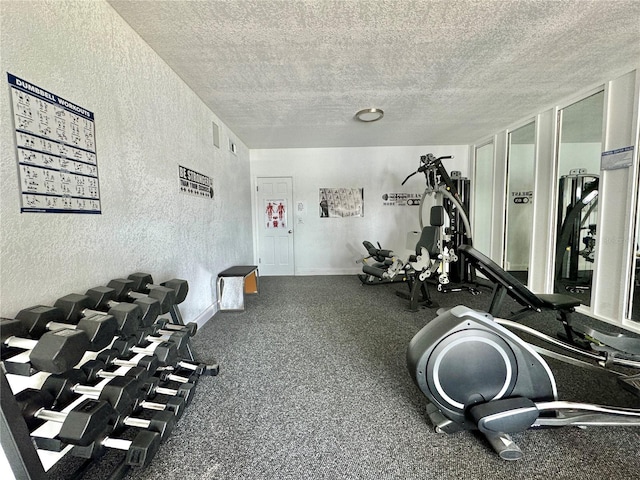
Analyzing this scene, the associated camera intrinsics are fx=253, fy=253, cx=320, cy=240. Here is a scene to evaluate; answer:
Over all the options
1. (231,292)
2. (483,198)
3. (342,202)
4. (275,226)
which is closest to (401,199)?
(342,202)

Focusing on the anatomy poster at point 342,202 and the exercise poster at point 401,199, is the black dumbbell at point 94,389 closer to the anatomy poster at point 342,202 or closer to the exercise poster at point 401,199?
the anatomy poster at point 342,202

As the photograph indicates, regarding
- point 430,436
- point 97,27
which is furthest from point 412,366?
point 97,27

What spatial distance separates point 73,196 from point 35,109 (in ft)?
1.32

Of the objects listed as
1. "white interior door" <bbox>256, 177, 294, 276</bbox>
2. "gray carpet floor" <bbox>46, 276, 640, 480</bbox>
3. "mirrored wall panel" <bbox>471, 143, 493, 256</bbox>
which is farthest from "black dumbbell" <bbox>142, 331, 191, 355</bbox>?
"mirrored wall panel" <bbox>471, 143, 493, 256</bbox>

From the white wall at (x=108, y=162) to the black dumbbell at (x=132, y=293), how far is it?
13 centimetres

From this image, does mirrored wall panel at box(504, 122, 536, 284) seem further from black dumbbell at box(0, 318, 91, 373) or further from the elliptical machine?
black dumbbell at box(0, 318, 91, 373)

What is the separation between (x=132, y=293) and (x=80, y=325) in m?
0.48

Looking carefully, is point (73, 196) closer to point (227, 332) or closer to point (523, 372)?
point (227, 332)

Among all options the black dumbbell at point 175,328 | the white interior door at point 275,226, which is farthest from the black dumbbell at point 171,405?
the white interior door at point 275,226

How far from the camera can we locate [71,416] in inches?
33.4

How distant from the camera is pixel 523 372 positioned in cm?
126

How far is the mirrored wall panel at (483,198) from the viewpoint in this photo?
4.66m

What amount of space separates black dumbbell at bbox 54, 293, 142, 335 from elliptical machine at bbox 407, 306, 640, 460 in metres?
1.34

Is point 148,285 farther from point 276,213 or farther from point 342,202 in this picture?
point 342,202
